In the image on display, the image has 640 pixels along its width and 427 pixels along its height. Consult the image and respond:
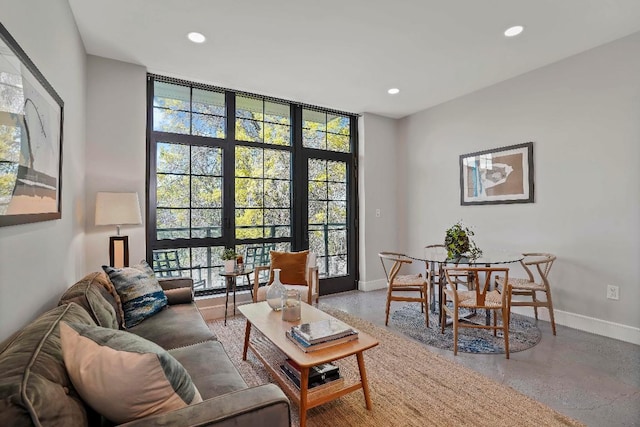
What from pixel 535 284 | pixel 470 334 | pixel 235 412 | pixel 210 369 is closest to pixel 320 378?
pixel 210 369

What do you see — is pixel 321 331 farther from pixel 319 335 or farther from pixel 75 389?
pixel 75 389

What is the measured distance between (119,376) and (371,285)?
4.20 meters

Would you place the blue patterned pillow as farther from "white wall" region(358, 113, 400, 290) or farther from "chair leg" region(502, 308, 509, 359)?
"white wall" region(358, 113, 400, 290)

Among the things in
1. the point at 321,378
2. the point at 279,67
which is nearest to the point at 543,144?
the point at 279,67

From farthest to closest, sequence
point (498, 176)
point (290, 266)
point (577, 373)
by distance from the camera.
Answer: point (498, 176), point (290, 266), point (577, 373)

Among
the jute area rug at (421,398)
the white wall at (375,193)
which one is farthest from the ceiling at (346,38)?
the jute area rug at (421,398)

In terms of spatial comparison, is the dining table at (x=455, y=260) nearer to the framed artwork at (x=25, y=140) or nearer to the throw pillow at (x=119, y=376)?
the throw pillow at (x=119, y=376)

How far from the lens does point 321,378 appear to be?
1.83 metres

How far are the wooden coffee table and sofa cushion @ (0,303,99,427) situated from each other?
37.0 inches

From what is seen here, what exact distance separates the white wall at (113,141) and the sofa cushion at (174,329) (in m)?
1.23

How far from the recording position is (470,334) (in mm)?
3027

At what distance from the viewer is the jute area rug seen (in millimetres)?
1781

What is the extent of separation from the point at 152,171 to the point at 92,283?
70.8 inches

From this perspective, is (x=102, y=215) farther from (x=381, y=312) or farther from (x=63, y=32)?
(x=381, y=312)
